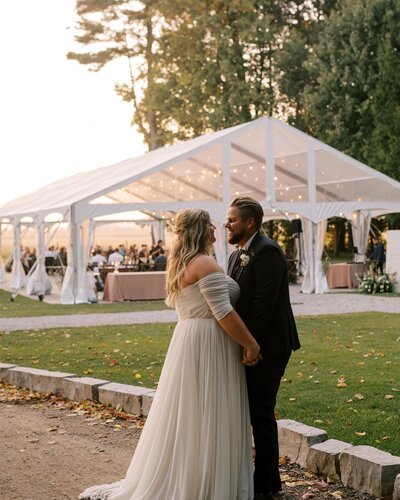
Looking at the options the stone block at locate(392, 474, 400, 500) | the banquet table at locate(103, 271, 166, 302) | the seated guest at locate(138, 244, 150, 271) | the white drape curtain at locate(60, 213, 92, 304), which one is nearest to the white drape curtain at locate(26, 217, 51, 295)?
the banquet table at locate(103, 271, 166, 302)

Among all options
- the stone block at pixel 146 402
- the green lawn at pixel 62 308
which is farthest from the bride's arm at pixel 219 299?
the green lawn at pixel 62 308

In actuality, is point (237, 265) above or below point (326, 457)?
above

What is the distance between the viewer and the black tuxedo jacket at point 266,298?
494 cm

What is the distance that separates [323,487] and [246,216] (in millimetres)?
1792

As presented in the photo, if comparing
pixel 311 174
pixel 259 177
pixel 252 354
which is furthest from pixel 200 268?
pixel 259 177

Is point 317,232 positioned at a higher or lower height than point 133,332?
higher

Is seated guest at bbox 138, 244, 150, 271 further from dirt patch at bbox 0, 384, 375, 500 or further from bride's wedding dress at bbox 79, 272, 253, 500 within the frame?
bride's wedding dress at bbox 79, 272, 253, 500

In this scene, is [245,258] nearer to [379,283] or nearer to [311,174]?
[379,283]

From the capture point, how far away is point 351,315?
17.2m

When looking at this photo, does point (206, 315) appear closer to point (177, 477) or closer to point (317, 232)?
point (177, 477)

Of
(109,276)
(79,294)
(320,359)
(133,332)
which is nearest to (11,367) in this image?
(320,359)

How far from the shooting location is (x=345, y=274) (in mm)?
28594

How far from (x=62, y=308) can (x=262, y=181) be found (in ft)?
29.9

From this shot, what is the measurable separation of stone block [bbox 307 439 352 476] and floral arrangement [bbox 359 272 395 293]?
19.4m
